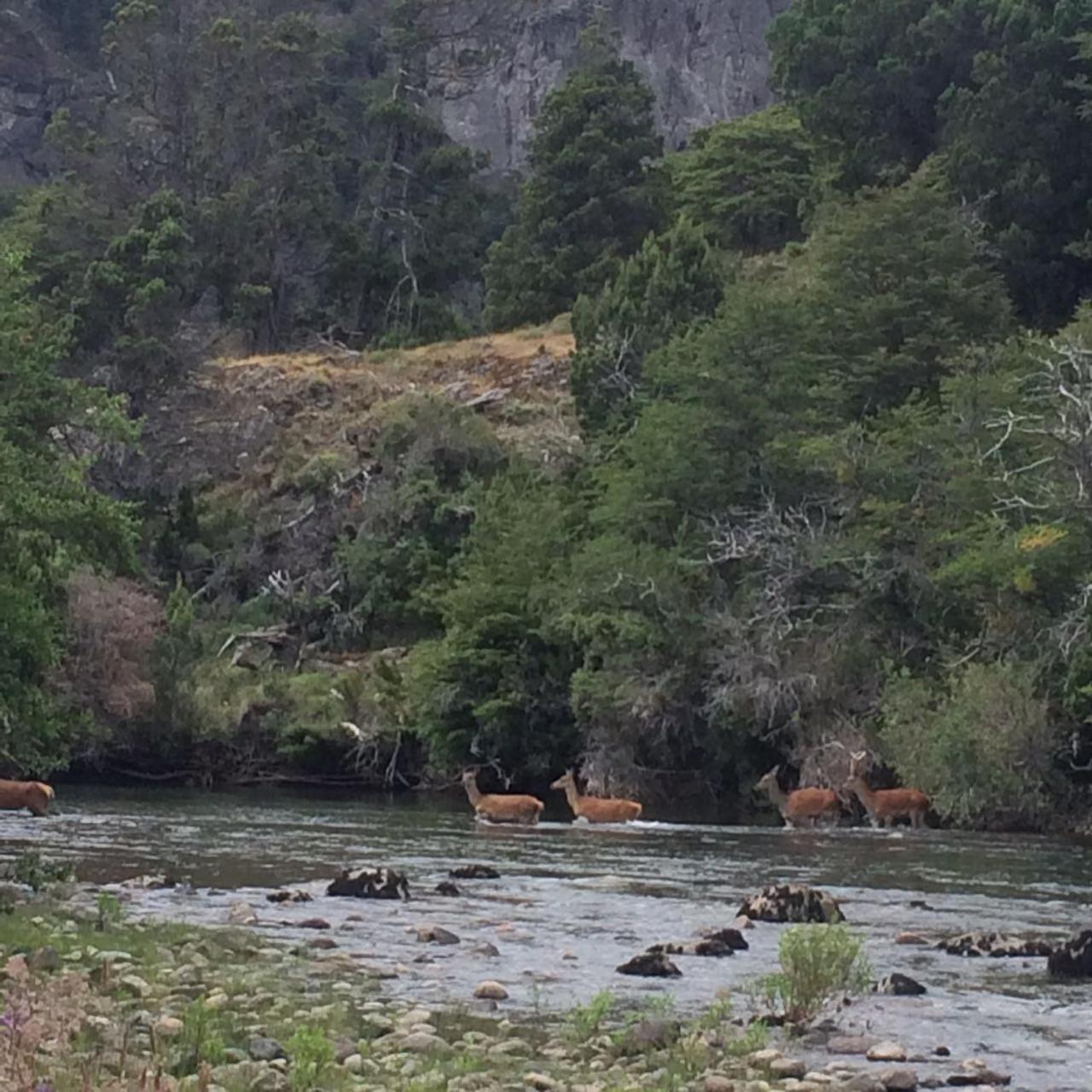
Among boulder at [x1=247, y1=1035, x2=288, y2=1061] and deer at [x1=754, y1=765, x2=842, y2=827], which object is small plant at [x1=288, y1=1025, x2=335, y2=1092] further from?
deer at [x1=754, y1=765, x2=842, y2=827]

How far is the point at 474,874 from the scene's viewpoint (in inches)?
975

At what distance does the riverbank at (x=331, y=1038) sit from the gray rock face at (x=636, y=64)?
9050cm

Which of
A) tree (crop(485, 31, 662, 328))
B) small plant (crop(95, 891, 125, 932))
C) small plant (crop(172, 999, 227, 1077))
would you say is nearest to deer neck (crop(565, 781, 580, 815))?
small plant (crop(95, 891, 125, 932))

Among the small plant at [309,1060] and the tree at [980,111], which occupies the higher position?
the tree at [980,111]

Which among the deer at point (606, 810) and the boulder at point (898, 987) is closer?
the boulder at point (898, 987)

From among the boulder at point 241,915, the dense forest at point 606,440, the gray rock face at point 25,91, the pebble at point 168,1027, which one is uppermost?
the gray rock face at point 25,91

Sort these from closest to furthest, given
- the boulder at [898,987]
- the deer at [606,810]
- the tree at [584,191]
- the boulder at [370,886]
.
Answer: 1. the boulder at [898,987]
2. the boulder at [370,886]
3. the deer at [606,810]
4. the tree at [584,191]

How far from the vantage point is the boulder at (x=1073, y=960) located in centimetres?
1611

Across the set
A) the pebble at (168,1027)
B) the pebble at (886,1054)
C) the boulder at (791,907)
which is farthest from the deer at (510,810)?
the pebble at (168,1027)

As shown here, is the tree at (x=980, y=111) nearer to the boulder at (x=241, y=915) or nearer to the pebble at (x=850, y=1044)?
the boulder at (x=241, y=915)

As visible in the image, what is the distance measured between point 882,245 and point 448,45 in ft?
186

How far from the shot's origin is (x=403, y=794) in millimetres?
48594

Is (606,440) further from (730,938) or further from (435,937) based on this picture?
(730,938)

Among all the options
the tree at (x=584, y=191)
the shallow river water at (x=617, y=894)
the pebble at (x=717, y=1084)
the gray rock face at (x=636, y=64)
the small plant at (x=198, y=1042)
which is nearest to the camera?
the small plant at (x=198, y=1042)
